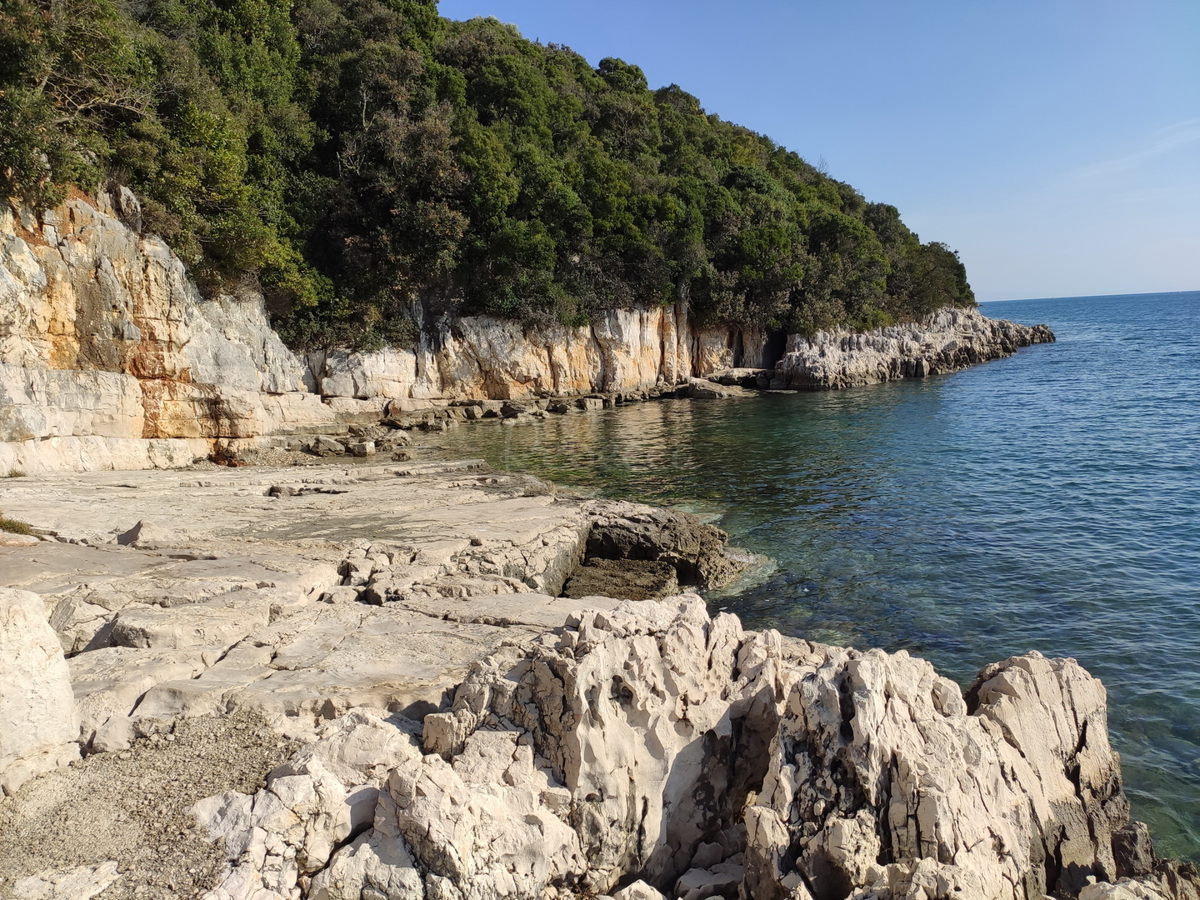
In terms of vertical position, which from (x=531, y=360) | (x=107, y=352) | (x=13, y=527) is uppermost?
(x=107, y=352)

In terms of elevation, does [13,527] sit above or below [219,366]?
below

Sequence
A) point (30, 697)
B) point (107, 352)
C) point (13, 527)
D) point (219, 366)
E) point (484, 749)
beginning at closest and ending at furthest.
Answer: point (30, 697) → point (484, 749) → point (13, 527) → point (107, 352) → point (219, 366)

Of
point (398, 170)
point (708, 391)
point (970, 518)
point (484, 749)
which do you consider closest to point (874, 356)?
point (708, 391)

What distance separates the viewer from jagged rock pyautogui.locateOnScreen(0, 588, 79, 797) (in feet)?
16.1

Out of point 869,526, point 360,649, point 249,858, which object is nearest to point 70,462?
point 360,649

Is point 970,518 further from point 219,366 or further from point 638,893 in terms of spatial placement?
point 219,366

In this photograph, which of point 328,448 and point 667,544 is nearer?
point 667,544

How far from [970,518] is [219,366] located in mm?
23192

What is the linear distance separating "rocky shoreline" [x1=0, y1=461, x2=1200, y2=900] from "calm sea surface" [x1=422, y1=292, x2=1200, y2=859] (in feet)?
7.03

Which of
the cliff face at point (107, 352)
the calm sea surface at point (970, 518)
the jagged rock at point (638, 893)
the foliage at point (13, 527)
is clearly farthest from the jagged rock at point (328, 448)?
the jagged rock at point (638, 893)

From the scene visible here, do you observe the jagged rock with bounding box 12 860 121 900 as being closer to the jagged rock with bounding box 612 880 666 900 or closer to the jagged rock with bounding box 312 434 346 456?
the jagged rock with bounding box 612 880 666 900

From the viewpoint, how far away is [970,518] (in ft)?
51.6

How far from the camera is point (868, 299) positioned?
5162 centimetres

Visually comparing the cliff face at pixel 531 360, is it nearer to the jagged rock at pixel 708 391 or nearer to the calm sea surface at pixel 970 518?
the jagged rock at pixel 708 391
